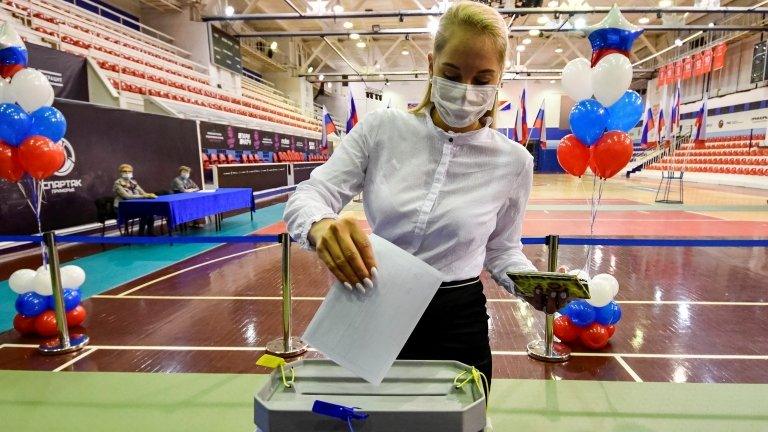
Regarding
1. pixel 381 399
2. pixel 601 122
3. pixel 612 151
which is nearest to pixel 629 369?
pixel 612 151

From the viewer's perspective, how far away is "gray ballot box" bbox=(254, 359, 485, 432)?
→ 67cm

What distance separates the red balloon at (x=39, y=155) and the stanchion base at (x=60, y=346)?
4.86ft

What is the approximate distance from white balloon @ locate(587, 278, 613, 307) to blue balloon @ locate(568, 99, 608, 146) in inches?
42.6

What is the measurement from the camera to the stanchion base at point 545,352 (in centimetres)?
311

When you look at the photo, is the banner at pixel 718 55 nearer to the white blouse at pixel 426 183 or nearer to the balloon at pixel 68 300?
A: the white blouse at pixel 426 183

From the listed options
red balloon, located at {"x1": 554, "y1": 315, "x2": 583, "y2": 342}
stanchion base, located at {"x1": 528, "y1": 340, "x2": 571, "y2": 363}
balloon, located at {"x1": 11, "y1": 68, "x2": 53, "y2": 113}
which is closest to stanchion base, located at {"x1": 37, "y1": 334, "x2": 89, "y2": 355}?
balloon, located at {"x1": 11, "y1": 68, "x2": 53, "y2": 113}

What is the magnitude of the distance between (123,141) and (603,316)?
345 inches

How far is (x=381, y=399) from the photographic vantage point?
71 centimetres

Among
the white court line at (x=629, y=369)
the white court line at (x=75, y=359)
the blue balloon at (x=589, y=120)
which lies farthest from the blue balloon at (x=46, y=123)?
the white court line at (x=629, y=369)

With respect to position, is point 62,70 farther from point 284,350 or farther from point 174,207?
point 284,350

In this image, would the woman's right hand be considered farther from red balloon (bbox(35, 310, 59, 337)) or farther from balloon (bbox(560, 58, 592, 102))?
red balloon (bbox(35, 310, 59, 337))

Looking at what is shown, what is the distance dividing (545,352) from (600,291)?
616mm

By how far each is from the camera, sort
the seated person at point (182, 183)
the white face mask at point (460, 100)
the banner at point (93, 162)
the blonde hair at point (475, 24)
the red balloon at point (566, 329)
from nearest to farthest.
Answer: the blonde hair at point (475, 24) → the white face mask at point (460, 100) → the red balloon at point (566, 329) → the banner at point (93, 162) → the seated person at point (182, 183)

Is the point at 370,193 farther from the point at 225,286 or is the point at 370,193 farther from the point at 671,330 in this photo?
the point at 225,286
